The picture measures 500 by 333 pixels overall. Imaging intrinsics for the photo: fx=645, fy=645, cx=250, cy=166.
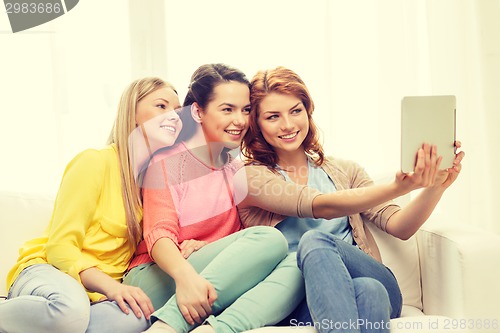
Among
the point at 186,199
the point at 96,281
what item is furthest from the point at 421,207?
the point at 96,281

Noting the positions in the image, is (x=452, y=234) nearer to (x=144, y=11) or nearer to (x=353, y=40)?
(x=353, y=40)

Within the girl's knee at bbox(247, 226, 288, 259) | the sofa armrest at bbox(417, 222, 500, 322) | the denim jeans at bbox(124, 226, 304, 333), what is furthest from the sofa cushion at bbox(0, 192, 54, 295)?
the sofa armrest at bbox(417, 222, 500, 322)

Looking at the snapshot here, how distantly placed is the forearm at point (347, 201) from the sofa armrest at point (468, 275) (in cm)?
21

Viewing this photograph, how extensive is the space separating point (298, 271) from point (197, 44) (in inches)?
49.6

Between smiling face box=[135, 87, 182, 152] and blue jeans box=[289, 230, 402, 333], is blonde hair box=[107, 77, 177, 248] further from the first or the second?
blue jeans box=[289, 230, 402, 333]

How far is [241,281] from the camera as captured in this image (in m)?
1.55

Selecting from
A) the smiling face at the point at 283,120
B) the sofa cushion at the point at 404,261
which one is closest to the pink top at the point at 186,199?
the smiling face at the point at 283,120

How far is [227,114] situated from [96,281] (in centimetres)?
57

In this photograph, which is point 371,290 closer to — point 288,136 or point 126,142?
point 288,136

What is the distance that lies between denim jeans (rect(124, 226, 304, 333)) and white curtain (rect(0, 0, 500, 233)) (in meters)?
1.01

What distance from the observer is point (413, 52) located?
2.58 metres

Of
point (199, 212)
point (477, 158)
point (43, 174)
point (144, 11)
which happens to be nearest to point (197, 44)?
point (144, 11)

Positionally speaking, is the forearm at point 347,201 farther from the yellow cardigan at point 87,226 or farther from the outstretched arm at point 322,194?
the yellow cardigan at point 87,226

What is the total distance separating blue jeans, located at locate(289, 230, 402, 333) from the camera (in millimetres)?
1360
